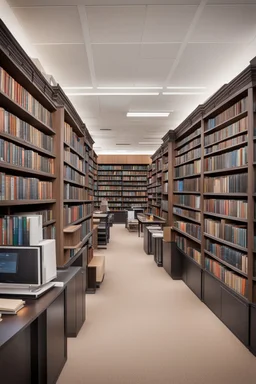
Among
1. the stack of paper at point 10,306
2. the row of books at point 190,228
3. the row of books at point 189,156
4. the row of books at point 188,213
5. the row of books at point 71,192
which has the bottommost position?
the stack of paper at point 10,306

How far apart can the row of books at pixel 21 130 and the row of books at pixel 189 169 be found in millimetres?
2445

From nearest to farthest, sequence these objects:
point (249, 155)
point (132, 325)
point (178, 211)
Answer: point (249, 155) < point (132, 325) < point (178, 211)

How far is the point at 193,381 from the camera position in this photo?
2.35 meters

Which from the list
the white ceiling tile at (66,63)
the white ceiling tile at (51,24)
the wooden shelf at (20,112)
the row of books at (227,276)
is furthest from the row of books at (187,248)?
the white ceiling tile at (51,24)

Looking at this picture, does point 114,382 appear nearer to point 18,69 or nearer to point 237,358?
point 237,358

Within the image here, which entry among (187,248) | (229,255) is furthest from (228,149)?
(187,248)

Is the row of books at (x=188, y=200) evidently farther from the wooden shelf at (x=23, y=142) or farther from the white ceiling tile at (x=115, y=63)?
the wooden shelf at (x=23, y=142)

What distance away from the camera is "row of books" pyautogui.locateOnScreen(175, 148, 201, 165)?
471cm

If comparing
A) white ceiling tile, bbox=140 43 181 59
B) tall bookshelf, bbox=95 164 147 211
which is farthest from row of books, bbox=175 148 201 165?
tall bookshelf, bbox=95 164 147 211

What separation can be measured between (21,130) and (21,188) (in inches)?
19.9

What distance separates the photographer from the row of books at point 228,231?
307 cm

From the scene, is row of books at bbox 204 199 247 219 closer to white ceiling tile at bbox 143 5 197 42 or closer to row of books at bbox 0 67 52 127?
white ceiling tile at bbox 143 5 197 42

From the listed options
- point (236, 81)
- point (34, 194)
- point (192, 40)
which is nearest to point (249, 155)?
point (236, 81)

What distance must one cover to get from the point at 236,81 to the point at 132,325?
3021mm
